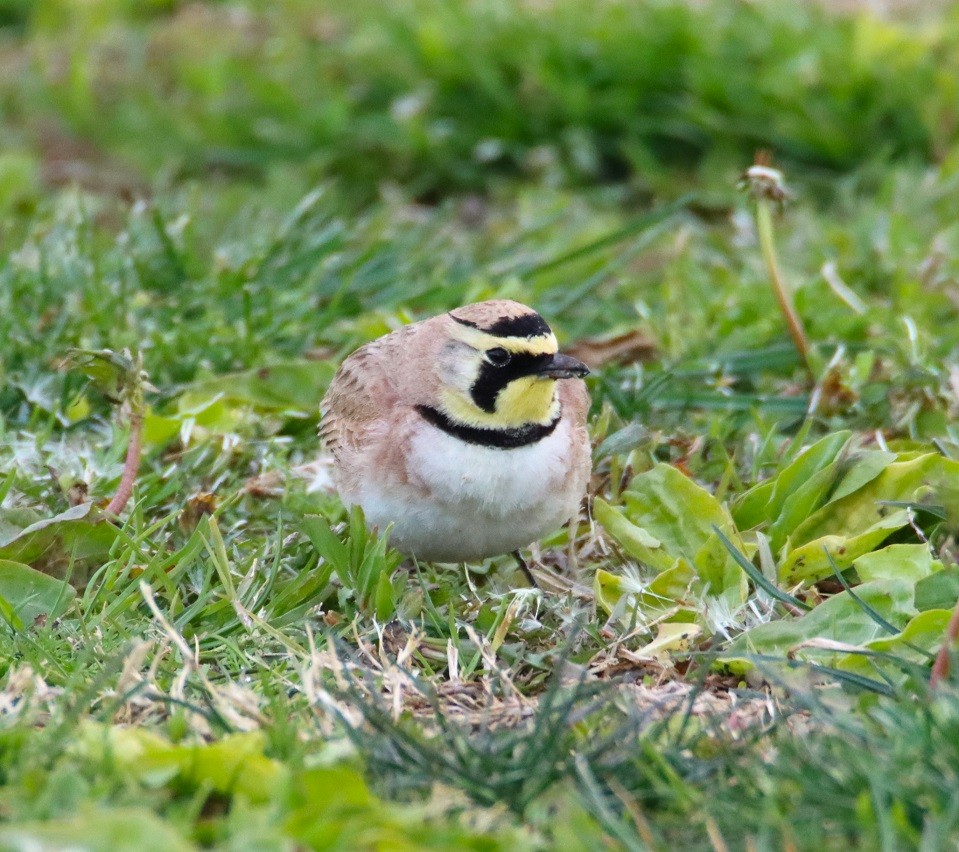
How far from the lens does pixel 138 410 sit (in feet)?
14.2

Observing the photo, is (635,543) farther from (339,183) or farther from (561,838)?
(339,183)

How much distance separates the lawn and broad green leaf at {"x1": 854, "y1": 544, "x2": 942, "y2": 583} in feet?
0.04

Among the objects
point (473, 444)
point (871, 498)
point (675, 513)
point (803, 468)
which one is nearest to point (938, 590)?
point (871, 498)

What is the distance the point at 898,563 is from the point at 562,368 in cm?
107

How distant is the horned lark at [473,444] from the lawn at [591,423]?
0.18 m

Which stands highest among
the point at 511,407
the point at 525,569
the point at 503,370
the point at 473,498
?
the point at 503,370

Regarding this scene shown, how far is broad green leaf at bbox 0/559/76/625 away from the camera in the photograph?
4055 mm

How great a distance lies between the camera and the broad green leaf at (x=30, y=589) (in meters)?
4.05

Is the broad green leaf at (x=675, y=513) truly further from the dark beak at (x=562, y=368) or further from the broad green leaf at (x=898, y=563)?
the dark beak at (x=562, y=368)

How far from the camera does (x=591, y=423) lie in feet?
16.7

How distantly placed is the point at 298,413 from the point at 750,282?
2112 millimetres

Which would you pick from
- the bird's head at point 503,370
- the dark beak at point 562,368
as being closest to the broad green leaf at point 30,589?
the bird's head at point 503,370

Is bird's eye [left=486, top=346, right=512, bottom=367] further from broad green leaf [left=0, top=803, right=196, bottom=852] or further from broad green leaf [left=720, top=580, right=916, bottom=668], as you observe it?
broad green leaf [left=0, top=803, right=196, bottom=852]

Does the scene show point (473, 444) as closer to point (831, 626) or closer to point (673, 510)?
point (673, 510)
